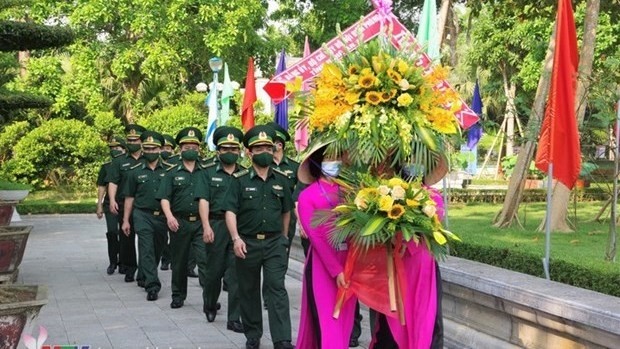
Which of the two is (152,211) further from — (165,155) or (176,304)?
(176,304)

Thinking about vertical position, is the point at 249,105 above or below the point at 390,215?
above

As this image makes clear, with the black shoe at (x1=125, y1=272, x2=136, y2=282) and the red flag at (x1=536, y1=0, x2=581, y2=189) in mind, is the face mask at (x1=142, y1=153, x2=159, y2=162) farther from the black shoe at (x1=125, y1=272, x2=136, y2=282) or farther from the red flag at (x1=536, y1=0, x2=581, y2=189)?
the red flag at (x1=536, y1=0, x2=581, y2=189)

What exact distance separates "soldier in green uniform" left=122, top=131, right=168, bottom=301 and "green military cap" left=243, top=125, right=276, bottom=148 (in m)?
3.64

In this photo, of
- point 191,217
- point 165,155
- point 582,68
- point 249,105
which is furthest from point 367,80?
point 249,105

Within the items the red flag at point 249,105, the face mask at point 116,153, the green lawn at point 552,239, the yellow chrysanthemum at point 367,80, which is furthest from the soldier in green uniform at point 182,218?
the red flag at point 249,105

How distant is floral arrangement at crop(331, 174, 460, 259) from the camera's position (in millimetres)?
4684

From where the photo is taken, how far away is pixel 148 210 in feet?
36.2

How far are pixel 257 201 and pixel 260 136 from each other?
0.56m

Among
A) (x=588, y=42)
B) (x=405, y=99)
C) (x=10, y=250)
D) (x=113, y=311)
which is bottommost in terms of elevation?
(x=113, y=311)

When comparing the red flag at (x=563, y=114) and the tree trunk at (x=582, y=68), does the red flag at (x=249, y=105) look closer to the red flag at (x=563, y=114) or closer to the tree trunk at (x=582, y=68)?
the tree trunk at (x=582, y=68)

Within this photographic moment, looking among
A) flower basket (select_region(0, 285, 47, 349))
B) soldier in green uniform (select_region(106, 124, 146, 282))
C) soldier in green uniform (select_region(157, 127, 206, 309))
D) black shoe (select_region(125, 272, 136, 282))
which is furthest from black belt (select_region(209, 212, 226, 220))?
black shoe (select_region(125, 272, 136, 282))

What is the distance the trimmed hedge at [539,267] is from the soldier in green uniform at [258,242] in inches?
82.2

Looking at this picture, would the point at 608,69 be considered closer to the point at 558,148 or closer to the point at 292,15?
the point at 558,148

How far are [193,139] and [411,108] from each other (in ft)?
18.4
